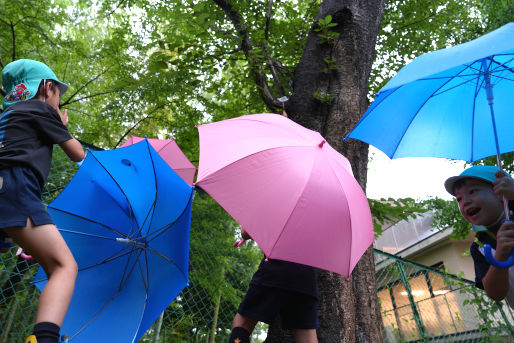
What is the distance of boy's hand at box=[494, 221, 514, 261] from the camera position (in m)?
1.79

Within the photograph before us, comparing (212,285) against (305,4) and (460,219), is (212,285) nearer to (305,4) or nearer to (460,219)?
(305,4)

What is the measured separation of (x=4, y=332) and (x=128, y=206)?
200 cm

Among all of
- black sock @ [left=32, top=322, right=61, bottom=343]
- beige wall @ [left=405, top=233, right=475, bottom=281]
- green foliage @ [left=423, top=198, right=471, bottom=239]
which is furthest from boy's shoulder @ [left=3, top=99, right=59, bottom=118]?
beige wall @ [left=405, top=233, right=475, bottom=281]

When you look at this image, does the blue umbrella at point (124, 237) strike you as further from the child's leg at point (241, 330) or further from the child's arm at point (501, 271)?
the child's arm at point (501, 271)

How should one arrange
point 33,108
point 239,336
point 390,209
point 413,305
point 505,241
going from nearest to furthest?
point 505,241 → point 33,108 → point 239,336 → point 390,209 → point 413,305

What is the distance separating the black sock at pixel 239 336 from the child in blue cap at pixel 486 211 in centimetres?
140

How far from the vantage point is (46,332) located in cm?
162

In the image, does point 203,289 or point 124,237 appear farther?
point 203,289

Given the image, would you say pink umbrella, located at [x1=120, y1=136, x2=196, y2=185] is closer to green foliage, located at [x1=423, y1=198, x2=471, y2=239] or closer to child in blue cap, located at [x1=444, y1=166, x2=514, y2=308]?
child in blue cap, located at [x1=444, y1=166, x2=514, y2=308]

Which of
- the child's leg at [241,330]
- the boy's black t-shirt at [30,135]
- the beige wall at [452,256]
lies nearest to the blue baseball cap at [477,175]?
the child's leg at [241,330]

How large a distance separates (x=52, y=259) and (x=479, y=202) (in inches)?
88.6

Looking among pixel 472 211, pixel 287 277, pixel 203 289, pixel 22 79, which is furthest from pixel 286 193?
pixel 203 289

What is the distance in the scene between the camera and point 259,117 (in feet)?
9.16

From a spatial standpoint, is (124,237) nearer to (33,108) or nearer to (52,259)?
(52,259)
